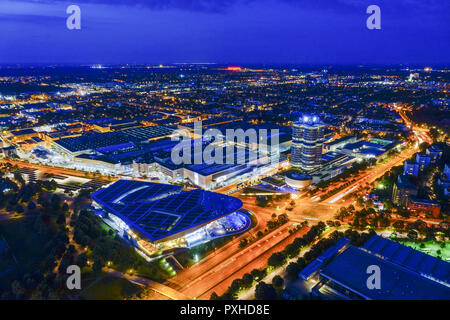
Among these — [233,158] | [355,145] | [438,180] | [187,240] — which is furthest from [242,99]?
[187,240]

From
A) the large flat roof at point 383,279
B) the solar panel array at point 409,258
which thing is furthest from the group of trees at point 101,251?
the solar panel array at point 409,258

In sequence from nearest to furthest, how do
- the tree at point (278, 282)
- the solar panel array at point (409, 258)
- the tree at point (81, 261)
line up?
the tree at point (278, 282) → the solar panel array at point (409, 258) → the tree at point (81, 261)

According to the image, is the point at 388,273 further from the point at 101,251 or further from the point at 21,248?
the point at 21,248

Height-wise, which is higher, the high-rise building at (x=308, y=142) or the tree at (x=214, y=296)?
the high-rise building at (x=308, y=142)

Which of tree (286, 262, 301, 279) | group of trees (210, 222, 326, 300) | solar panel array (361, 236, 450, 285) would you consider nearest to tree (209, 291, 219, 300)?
group of trees (210, 222, 326, 300)

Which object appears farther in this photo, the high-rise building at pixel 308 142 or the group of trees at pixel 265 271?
the high-rise building at pixel 308 142

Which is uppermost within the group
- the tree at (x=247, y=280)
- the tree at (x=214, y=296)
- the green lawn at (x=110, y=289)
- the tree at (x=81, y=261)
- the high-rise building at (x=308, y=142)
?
the high-rise building at (x=308, y=142)

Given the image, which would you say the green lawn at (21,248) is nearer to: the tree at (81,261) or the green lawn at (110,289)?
the tree at (81,261)

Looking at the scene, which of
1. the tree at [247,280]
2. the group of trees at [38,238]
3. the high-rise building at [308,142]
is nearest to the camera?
the group of trees at [38,238]
